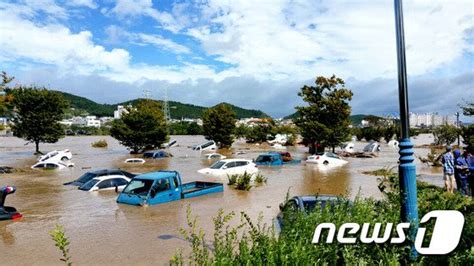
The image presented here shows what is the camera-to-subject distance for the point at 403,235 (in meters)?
6.59

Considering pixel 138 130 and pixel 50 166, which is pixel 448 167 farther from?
pixel 138 130

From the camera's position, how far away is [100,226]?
15.5 metres

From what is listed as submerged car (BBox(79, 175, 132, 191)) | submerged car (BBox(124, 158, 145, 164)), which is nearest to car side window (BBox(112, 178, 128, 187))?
submerged car (BBox(79, 175, 132, 191))

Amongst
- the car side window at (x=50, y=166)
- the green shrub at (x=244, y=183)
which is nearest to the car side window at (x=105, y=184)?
the green shrub at (x=244, y=183)

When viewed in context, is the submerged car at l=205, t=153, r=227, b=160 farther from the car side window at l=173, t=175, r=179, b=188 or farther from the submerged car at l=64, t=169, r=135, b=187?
the car side window at l=173, t=175, r=179, b=188

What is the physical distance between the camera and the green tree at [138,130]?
5809 cm

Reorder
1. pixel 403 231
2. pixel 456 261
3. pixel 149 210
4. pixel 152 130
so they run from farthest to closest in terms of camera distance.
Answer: pixel 152 130 → pixel 149 210 → pixel 403 231 → pixel 456 261

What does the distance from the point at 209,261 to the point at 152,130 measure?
54.5 meters

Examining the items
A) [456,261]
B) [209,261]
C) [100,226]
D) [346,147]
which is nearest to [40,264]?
[100,226]

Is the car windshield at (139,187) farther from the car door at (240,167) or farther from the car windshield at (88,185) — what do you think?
the car door at (240,167)

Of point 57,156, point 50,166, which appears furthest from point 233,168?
point 57,156

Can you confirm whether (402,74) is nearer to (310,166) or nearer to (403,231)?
(403,231)

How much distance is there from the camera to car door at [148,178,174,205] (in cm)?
1920

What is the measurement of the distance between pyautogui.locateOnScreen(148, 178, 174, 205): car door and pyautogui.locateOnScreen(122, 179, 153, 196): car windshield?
30 cm
